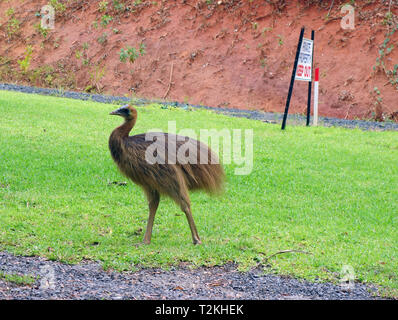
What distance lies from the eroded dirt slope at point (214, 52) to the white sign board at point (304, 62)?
446cm

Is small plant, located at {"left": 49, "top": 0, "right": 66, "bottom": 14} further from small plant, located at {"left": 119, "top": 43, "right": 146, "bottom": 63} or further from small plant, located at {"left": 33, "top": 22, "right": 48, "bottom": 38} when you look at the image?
small plant, located at {"left": 119, "top": 43, "right": 146, "bottom": 63}

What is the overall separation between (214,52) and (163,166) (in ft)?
52.8

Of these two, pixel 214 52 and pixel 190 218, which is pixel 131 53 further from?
pixel 190 218

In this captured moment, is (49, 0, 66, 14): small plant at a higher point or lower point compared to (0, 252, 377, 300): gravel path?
higher

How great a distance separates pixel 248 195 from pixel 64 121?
17.8 ft

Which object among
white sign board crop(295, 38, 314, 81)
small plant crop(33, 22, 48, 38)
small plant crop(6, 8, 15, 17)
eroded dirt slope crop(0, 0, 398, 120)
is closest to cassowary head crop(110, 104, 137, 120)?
white sign board crop(295, 38, 314, 81)

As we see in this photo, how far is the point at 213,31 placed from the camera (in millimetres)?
21656

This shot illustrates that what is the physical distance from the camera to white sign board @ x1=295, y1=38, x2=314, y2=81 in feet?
40.5

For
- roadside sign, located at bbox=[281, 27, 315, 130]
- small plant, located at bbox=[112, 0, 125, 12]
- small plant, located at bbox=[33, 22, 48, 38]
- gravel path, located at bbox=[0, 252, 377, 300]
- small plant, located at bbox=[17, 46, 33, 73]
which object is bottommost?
gravel path, located at bbox=[0, 252, 377, 300]

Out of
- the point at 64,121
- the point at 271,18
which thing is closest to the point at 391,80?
the point at 271,18

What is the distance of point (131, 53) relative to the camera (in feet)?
70.3

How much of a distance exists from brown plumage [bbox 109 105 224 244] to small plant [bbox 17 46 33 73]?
62.1 ft

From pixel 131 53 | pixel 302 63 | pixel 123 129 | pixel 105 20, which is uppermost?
pixel 105 20

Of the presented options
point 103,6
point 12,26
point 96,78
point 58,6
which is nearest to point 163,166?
point 96,78
